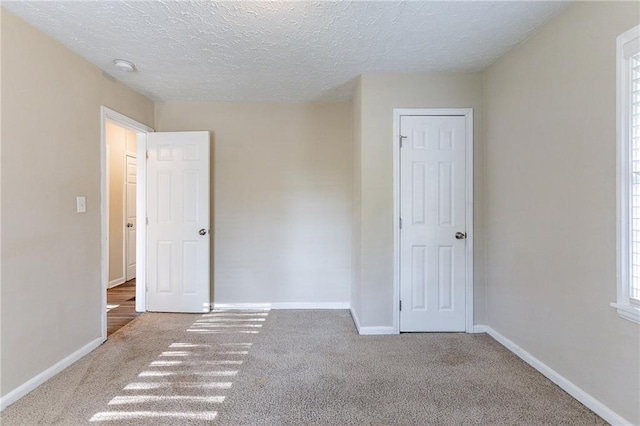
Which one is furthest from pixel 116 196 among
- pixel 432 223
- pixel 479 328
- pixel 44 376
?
pixel 479 328

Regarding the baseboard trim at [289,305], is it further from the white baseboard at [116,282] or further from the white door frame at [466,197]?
the white baseboard at [116,282]

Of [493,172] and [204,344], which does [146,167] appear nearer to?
[204,344]

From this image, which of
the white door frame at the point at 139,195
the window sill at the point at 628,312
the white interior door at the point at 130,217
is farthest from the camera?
→ the white interior door at the point at 130,217

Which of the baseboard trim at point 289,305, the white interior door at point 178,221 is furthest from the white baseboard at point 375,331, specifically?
the white interior door at point 178,221

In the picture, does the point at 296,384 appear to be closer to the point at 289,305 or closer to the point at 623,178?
the point at 289,305

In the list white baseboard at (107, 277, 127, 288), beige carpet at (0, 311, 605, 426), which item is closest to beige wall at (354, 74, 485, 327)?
beige carpet at (0, 311, 605, 426)

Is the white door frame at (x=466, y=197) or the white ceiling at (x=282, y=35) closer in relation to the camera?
the white ceiling at (x=282, y=35)

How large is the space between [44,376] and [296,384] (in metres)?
1.73

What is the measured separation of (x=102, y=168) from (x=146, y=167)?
2.60ft

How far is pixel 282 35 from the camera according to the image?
217cm

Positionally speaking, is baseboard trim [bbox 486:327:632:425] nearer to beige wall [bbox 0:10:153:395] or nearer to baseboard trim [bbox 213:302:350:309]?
baseboard trim [bbox 213:302:350:309]

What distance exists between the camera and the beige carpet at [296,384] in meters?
1.72

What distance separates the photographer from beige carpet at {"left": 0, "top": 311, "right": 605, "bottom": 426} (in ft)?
5.64

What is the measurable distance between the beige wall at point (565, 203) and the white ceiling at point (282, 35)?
1.01ft
